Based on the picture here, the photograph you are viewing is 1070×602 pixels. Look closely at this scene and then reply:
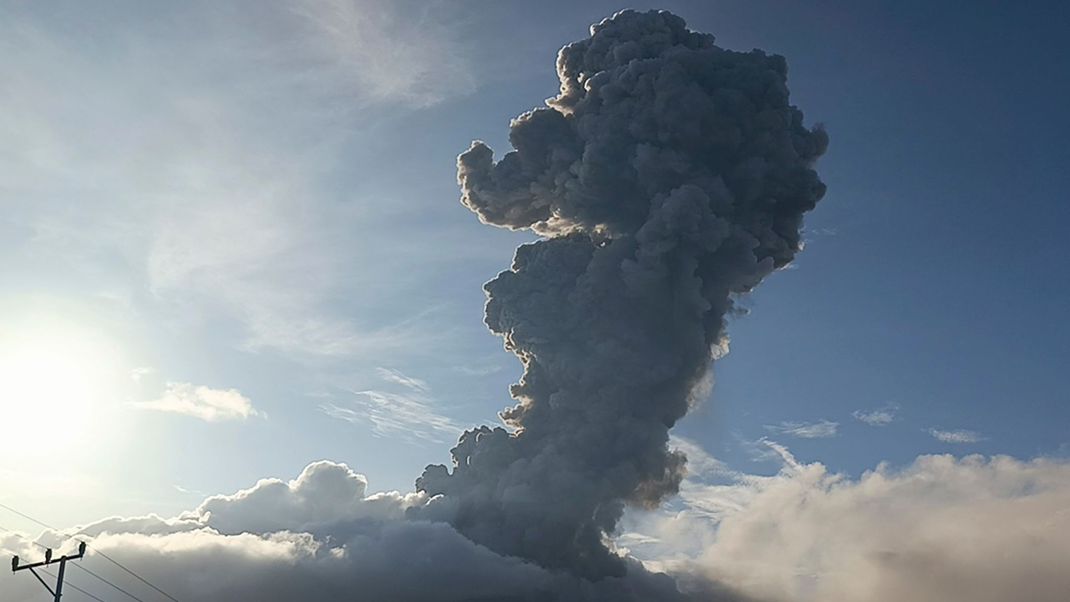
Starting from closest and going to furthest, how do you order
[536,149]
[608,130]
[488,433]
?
[608,130], [536,149], [488,433]

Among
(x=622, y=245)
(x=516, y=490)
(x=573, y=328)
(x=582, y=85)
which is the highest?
(x=582, y=85)

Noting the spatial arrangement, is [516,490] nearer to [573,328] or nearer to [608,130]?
[573,328]

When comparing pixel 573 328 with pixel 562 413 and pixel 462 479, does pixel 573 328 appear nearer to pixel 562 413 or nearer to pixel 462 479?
pixel 562 413

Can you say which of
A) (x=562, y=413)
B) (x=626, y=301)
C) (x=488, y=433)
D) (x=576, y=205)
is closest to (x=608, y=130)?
(x=576, y=205)

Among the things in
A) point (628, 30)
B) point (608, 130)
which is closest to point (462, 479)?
point (608, 130)

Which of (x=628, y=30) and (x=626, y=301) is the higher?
(x=628, y=30)

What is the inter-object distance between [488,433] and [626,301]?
21.4m

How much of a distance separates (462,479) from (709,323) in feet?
98.3

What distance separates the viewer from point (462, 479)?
3784 inches

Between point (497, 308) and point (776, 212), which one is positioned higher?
point (776, 212)

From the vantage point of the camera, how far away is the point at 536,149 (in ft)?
286

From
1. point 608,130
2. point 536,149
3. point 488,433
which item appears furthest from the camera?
Result: point 488,433

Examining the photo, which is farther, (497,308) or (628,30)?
(497,308)

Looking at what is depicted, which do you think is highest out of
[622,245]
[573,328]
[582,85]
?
[582,85]
